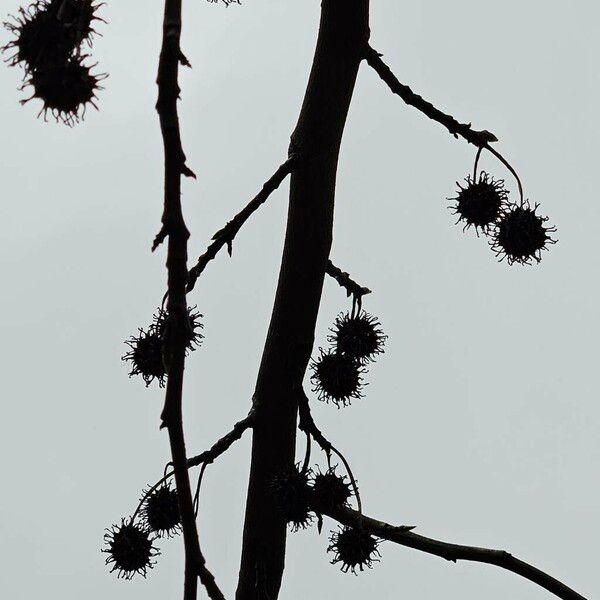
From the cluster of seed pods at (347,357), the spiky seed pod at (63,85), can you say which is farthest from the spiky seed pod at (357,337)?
the spiky seed pod at (63,85)

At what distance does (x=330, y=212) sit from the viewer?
274 cm

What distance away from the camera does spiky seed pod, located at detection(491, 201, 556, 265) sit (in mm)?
2834

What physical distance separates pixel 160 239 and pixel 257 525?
157cm

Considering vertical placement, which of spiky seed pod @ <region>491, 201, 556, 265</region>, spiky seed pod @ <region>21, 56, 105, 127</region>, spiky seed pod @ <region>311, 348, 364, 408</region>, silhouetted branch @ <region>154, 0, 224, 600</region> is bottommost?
silhouetted branch @ <region>154, 0, 224, 600</region>

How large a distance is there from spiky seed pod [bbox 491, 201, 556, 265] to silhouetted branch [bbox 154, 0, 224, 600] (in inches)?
66.2

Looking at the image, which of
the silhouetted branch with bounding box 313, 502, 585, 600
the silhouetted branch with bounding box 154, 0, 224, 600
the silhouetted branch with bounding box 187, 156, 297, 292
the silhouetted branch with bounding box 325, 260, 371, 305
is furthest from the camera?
the silhouetted branch with bounding box 325, 260, 371, 305

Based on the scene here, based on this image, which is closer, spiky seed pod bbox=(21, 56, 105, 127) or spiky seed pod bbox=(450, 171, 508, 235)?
spiky seed pod bbox=(21, 56, 105, 127)

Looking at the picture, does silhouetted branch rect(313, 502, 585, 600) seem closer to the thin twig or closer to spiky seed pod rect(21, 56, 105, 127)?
the thin twig

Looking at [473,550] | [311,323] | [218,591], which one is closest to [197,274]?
[311,323]

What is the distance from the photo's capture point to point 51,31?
1.63 metres

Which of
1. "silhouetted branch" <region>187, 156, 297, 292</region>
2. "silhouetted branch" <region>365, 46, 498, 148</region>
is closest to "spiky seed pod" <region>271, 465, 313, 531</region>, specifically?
"silhouetted branch" <region>187, 156, 297, 292</region>

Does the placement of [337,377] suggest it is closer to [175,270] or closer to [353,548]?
[353,548]

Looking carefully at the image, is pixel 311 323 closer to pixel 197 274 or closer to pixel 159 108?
pixel 197 274

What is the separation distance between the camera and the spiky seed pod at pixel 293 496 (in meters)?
2.59
